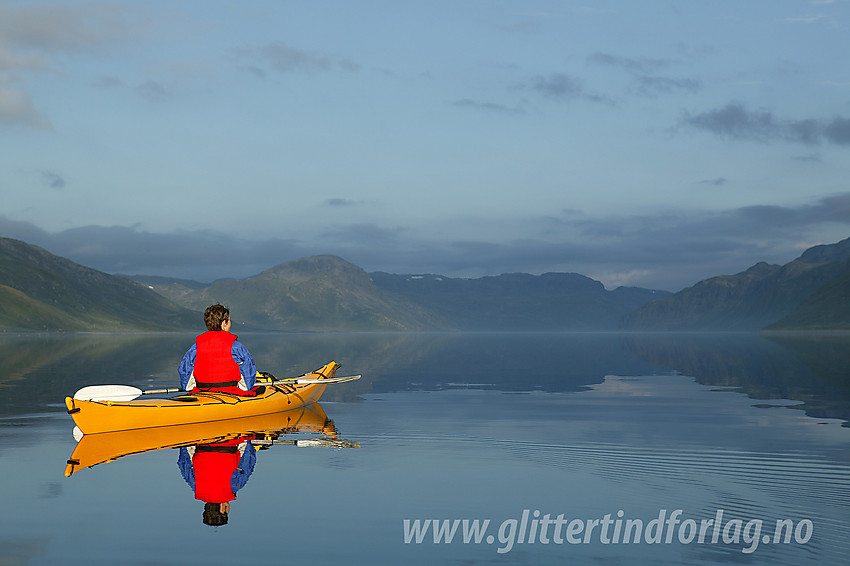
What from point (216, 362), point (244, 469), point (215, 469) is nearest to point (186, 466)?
point (215, 469)

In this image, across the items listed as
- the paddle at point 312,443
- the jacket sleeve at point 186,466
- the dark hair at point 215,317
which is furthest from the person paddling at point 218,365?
the jacket sleeve at point 186,466

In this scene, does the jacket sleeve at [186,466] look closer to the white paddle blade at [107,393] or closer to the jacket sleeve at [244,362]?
the jacket sleeve at [244,362]

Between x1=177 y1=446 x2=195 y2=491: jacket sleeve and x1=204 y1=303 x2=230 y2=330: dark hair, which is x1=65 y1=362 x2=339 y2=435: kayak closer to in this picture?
x1=177 y1=446 x2=195 y2=491: jacket sleeve

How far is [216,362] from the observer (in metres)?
23.6

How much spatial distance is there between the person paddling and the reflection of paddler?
263 cm

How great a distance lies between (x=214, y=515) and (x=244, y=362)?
10728 millimetres

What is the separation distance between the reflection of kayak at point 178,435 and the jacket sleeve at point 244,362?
5.38 feet

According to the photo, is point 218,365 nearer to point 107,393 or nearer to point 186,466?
point 107,393

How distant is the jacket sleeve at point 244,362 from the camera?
78.9ft

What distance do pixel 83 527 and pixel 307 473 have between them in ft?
19.1

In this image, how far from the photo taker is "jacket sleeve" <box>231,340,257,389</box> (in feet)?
78.9

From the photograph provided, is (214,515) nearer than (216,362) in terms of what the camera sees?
Yes

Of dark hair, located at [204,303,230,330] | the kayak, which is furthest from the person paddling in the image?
the kayak

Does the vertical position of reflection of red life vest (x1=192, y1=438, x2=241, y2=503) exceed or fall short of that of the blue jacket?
it falls short
